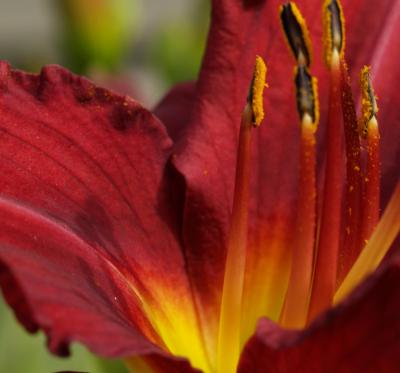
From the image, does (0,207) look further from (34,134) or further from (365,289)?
(365,289)

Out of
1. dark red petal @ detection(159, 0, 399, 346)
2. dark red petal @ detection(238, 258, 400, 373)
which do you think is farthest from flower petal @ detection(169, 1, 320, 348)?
dark red petal @ detection(238, 258, 400, 373)

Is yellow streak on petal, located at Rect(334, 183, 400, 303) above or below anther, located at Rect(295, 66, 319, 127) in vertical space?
below

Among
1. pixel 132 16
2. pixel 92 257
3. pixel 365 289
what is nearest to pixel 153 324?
pixel 92 257

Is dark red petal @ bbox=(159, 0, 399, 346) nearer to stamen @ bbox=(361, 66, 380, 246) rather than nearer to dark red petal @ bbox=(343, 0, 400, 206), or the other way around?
dark red petal @ bbox=(343, 0, 400, 206)

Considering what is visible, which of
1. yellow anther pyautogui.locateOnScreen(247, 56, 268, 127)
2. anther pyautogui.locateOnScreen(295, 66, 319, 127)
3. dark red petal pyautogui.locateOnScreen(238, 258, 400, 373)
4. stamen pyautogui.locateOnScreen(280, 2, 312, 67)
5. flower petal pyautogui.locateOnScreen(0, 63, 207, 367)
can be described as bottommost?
flower petal pyautogui.locateOnScreen(0, 63, 207, 367)

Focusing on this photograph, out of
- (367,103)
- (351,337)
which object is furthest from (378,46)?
(351,337)

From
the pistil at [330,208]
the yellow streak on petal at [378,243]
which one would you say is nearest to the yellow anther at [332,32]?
the pistil at [330,208]

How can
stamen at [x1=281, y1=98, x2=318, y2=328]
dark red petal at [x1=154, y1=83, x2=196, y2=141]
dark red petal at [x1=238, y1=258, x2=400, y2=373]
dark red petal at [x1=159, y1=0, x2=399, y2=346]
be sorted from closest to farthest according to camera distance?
dark red petal at [x1=238, y1=258, x2=400, y2=373] → stamen at [x1=281, y1=98, x2=318, y2=328] → dark red petal at [x1=159, y1=0, x2=399, y2=346] → dark red petal at [x1=154, y1=83, x2=196, y2=141]

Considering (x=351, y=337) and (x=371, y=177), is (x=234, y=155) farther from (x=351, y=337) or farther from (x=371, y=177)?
(x=351, y=337)
